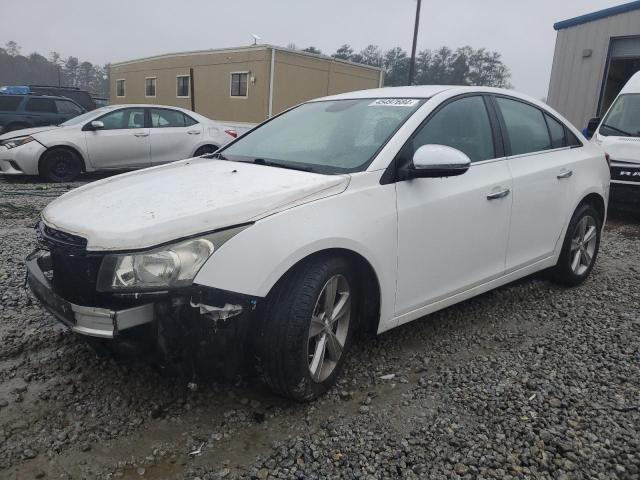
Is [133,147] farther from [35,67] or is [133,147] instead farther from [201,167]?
[35,67]

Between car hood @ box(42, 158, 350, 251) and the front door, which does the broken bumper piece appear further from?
the front door

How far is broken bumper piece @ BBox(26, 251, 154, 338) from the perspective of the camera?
223cm

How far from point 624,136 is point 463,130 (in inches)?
226

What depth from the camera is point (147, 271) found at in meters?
2.24

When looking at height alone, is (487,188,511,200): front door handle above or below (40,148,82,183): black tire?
above

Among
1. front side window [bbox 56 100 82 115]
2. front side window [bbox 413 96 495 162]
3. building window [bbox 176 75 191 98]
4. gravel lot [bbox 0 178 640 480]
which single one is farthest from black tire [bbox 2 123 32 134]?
front side window [bbox 413 96 495 162]

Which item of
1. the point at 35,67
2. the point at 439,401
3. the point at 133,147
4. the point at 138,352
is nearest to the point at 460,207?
the point at 439,401

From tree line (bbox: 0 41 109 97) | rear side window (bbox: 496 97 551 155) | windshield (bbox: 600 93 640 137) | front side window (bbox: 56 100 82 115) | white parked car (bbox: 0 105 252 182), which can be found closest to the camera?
rear side window (bbox: 496 97 551 155)

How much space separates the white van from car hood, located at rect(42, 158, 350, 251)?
20.9 feet

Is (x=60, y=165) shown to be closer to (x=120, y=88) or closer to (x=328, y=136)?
(x=328, y=136)

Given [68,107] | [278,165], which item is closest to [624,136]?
[278,165]

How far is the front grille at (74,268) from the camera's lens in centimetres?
227

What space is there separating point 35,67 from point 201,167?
7808 cm

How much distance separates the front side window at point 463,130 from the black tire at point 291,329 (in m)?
1.09
